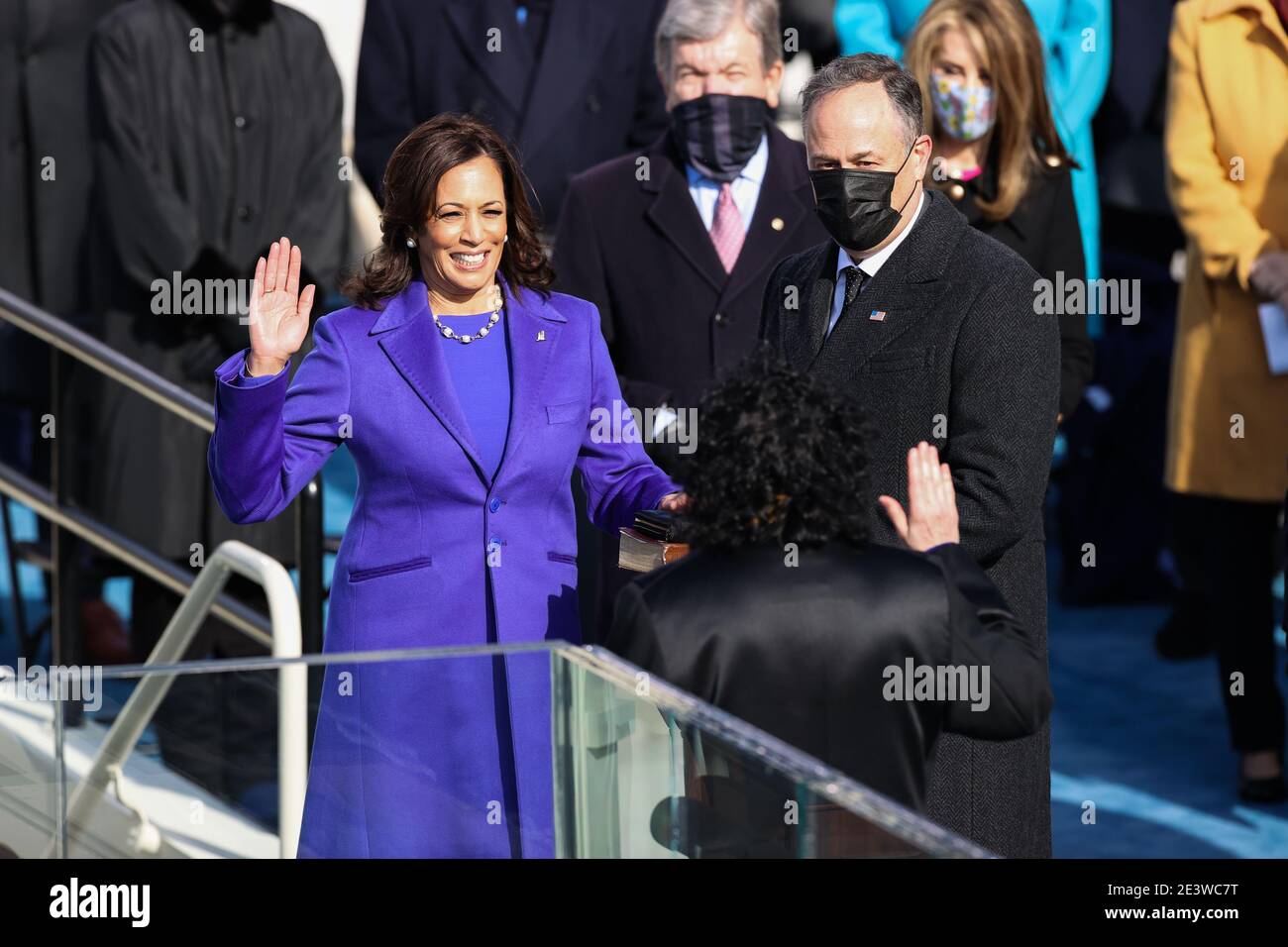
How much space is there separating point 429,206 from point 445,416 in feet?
1.15

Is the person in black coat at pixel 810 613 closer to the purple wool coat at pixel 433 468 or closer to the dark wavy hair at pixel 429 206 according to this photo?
the purple wool coat at pixel 433 468

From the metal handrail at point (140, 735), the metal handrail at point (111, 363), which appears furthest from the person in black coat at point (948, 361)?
the metal handrail at point (111, 363)

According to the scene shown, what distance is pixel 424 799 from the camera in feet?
9.35

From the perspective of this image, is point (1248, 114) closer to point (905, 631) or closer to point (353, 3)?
point (905, 631)

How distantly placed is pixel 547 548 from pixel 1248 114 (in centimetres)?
270

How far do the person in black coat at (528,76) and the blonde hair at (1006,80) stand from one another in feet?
3.74

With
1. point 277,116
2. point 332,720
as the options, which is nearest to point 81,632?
point 277,116

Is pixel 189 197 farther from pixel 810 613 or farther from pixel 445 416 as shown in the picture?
pixel 810 613

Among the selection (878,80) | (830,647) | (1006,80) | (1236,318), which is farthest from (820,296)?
(1236,318)

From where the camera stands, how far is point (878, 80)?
10.7ft

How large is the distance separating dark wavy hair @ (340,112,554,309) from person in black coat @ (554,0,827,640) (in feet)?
3.13

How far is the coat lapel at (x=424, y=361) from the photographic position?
11.0 ft

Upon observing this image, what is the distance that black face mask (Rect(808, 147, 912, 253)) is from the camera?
325cm

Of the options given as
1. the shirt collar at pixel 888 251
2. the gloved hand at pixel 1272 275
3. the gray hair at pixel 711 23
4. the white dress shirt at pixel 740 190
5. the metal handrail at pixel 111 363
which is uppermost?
the gray hair at pixel 711 23
